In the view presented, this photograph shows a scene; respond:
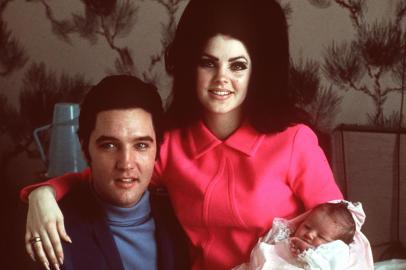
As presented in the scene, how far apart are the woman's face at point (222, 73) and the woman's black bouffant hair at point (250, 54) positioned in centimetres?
2

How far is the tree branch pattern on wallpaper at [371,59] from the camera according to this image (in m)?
2.14

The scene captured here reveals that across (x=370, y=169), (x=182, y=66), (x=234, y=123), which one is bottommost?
(x=370, y=169)

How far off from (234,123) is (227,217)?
250 mm

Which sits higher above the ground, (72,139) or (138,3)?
(138,3)

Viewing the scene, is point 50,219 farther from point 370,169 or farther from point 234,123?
point 370,169

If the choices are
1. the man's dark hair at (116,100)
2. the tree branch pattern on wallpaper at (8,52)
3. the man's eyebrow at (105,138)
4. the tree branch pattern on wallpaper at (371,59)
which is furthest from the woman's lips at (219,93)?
the tree branch pattern on wallpaper at (8,52)

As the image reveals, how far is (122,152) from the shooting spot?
121 cm

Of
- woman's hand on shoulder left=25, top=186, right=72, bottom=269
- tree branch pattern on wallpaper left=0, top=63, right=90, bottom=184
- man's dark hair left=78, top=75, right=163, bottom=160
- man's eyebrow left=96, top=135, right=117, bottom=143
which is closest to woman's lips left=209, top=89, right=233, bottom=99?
man's dark hair left=78, top=75, right=163, bottom=160

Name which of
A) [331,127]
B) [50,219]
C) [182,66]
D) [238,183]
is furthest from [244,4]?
[331,127]

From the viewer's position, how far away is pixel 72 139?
2035 mm

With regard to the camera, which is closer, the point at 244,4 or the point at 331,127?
the point at 244,4

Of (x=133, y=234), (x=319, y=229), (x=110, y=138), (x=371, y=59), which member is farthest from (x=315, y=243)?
(x=371, y=59)

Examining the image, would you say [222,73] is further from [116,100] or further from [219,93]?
[116,100]

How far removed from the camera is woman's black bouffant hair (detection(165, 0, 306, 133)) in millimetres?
1275
